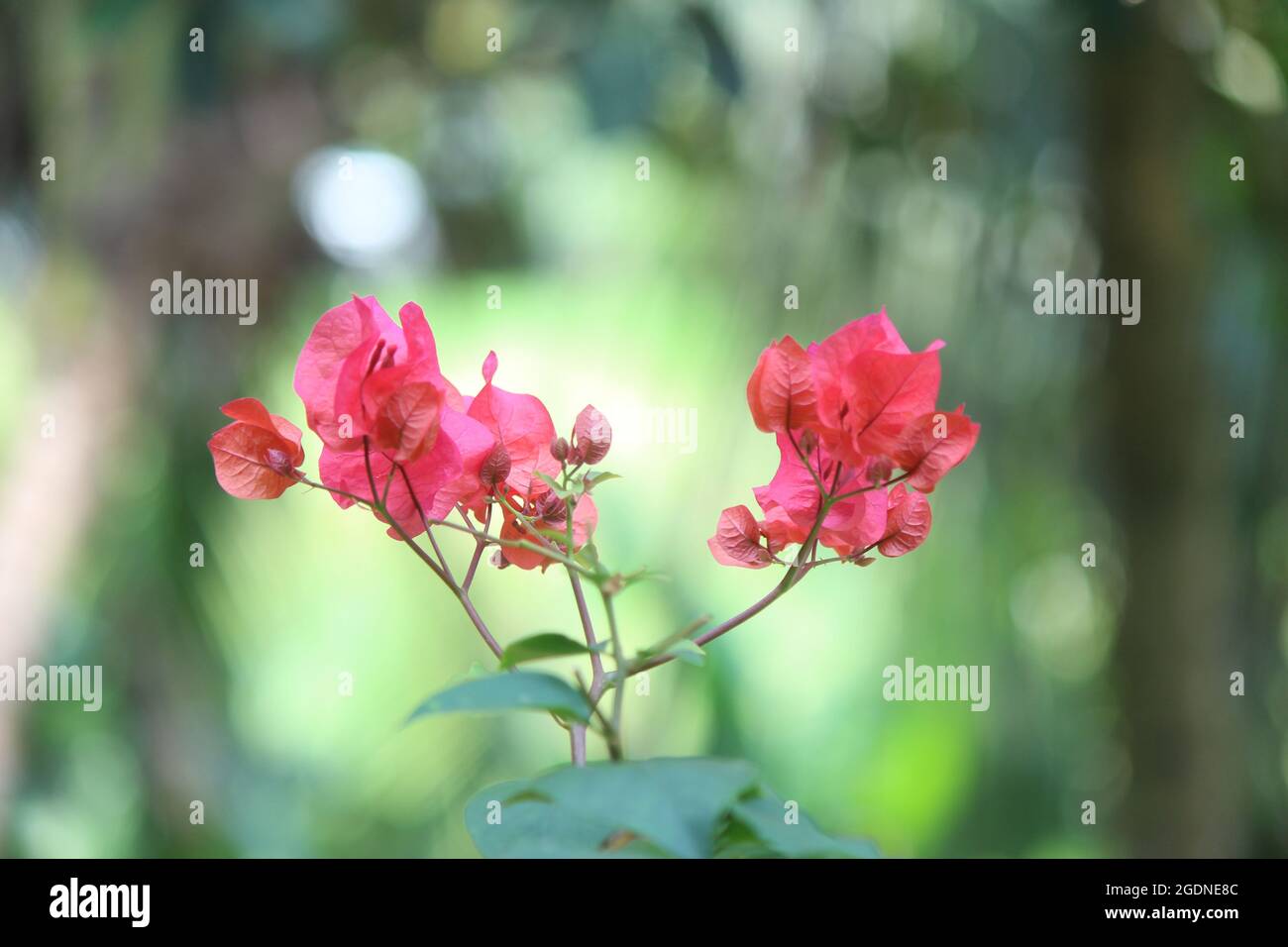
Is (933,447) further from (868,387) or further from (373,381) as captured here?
(373,381)

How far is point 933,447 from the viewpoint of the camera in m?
0.39

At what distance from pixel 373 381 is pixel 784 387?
133 millimetres

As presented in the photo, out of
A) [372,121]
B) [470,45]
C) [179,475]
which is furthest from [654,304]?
[179,475]

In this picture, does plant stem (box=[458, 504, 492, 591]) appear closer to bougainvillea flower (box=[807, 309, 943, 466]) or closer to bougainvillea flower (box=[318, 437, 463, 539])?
bougainvillea flower (box=[318, 437, 463, 539])

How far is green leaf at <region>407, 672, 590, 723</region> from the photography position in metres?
0.28

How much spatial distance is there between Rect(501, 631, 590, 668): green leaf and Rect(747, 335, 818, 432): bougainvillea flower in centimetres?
10

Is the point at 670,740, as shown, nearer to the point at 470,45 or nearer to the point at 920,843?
the point at 920,843

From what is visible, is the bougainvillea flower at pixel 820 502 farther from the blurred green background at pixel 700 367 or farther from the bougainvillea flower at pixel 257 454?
the blurred green background at pixel 700 367

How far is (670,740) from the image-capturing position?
1895 millimetres

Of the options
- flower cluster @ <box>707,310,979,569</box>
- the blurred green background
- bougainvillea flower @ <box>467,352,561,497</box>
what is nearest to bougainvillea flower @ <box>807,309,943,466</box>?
flower cluster @ <box>707,310,979,569</box>

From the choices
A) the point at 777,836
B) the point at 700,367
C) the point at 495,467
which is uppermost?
the point at 700,367

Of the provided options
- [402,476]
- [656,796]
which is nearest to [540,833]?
[656,796]

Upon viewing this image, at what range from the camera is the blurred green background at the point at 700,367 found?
181cm

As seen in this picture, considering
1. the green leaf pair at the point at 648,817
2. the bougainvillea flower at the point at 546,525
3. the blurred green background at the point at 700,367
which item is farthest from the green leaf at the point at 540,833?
the blurred green background at the point at 700,367
